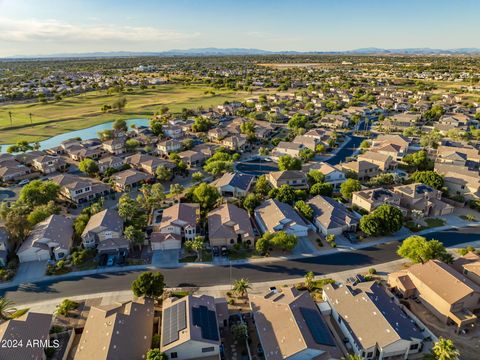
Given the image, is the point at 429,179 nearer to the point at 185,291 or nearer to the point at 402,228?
the point at 402,228

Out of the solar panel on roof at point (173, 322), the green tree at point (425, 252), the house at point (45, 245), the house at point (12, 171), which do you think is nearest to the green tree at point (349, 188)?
the green tree at point (425, 252)

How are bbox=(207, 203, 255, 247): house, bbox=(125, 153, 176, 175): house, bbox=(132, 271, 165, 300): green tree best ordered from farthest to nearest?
1. bbox=(125, 153, 176, 175): house
2. bbox=(207, 203, 255, 247): house
3. bbox=(132, 271, 165, 300): green tree

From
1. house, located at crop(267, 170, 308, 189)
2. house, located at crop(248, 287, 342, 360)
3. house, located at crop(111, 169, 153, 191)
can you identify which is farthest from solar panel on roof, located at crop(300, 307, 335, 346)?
house, located at crop(111, 169, 153, 191)

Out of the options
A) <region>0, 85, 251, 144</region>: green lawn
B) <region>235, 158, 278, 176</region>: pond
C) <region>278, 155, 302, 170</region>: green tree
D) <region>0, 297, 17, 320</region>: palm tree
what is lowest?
<region>0, 297, 17, 320</region>: palm tree

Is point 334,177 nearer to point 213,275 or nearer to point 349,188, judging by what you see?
point 349,188

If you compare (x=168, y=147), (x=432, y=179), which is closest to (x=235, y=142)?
(x=168, y=147)

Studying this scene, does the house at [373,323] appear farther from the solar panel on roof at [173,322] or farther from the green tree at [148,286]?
the green tree at [148,286]

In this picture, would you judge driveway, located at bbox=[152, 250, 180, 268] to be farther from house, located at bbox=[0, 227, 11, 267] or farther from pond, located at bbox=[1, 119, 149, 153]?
pond, located at bbox=[1, 119, 149, 153]
